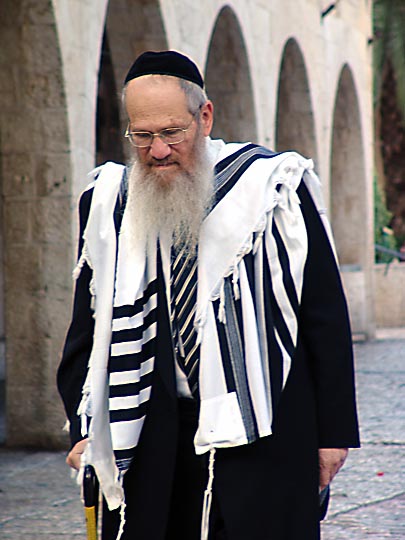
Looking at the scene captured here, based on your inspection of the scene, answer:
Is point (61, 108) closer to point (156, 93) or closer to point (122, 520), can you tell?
point (156, 93)

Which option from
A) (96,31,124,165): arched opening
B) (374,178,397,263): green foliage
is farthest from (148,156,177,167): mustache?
(374,178,397,263): green foliage

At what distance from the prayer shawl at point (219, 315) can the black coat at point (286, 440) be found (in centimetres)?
4

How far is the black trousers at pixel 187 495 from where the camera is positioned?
2695mm

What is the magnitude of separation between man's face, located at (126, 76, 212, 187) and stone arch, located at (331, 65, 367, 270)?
12618 millimetres

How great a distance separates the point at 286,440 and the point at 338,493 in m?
3.22

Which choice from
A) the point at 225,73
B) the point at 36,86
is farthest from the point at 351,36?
the point at 36,86

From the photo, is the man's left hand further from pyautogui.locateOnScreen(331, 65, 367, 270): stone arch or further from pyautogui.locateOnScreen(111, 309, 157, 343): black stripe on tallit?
pyautogui.locateOnScreen(331, 65, 367, 270): stone arch

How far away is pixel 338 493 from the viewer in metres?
5.78

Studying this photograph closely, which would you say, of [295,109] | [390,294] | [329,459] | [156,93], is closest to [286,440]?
[329,459]

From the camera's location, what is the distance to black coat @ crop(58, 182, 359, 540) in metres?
2.64

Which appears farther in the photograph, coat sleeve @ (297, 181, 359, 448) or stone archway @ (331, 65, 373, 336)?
stone archway @ (331, 65, 373, 336)

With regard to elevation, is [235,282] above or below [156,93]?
below

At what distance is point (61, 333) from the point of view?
22.0 feet

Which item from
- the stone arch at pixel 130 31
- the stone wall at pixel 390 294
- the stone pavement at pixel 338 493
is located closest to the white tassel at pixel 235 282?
the stone pavement at pixel 338 493
